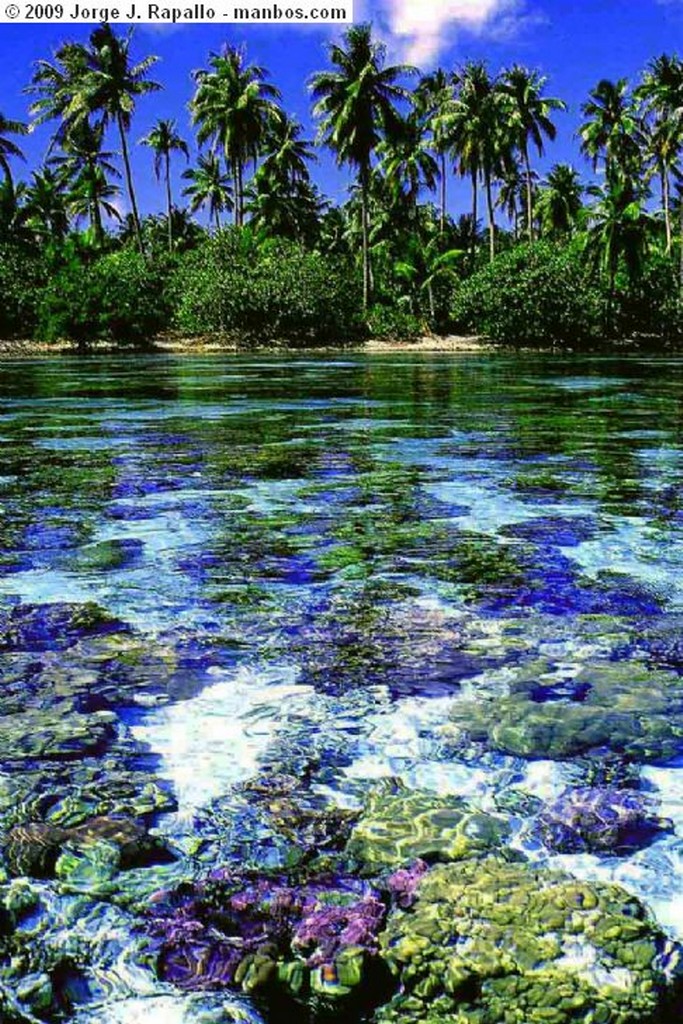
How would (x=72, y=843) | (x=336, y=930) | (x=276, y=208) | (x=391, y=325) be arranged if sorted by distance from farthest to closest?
(x=276, y=208)
(x=391, y=325)
(x=72, y=843)
(x=336, y=930)

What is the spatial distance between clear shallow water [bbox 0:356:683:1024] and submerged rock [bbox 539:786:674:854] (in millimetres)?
53

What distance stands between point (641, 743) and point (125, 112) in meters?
49.9

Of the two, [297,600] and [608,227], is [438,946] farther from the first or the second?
[608,227]

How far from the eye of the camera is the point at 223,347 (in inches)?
1773

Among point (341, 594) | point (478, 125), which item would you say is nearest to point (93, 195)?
point (478, 125)

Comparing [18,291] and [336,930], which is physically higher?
[18,291]

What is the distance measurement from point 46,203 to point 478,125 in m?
24.5

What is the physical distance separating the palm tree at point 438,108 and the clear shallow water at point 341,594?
3817 cm

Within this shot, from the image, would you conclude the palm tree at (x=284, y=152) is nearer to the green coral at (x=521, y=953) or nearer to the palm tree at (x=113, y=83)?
the palm tree at (x=113, y=83)

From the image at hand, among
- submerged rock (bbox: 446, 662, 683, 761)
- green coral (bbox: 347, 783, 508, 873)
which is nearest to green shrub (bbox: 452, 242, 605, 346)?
submerged rock (bbox: 446, 662, 683, 761)

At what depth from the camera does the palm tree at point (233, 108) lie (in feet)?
152

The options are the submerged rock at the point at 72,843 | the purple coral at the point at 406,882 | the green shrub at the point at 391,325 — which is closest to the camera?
the purple coral at the point at 406,882

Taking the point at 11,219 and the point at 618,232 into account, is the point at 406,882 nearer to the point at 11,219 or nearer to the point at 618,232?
the point at 618,232

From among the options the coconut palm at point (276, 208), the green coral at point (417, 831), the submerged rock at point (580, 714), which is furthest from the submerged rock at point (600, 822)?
the coconut palm at point (276, 208)
